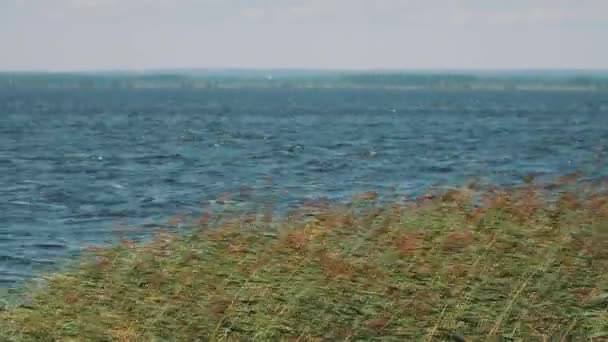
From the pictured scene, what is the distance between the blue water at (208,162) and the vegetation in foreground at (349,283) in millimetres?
5548

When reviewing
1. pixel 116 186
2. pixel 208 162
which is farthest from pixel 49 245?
pixel 208 162

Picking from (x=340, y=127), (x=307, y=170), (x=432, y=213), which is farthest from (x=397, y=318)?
(x=340, y=127)

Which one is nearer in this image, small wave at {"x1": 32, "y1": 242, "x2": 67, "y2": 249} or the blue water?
small wave at {"x1": 32, "y1": 242, "x2": 67, "y2": 249}

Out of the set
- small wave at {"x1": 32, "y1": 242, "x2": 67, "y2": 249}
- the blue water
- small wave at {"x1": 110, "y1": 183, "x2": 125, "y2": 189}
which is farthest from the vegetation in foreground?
small wave at {"x1": 110, "y1": 183, "x2": 125, "y2": 189}

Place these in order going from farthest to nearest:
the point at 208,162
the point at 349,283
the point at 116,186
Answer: the point at 208,162, the point at 116,186, the point at 349,283

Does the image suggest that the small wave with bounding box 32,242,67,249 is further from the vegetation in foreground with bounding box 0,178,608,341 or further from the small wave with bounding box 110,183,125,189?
the small wave with bounding box 110,183,125,189

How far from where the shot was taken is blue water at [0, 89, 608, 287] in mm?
35281

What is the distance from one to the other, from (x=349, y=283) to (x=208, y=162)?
4442 centimetres

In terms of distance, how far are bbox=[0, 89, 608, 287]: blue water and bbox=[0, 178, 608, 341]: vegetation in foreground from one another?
555cm

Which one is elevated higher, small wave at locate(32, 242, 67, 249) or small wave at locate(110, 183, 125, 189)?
small wave at locate(32, 242, 67, 249)

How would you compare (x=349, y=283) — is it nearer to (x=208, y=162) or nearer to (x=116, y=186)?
(x=116, y=186)

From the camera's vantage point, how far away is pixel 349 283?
1545 cm

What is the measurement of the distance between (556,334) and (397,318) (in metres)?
2.05

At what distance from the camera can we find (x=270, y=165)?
5716 cm
